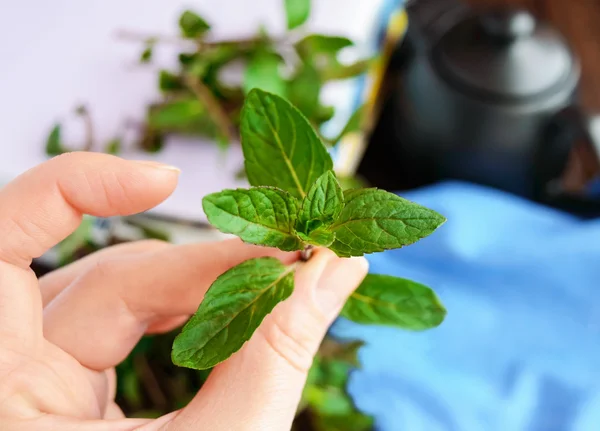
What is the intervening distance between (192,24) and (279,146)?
0.31 meters

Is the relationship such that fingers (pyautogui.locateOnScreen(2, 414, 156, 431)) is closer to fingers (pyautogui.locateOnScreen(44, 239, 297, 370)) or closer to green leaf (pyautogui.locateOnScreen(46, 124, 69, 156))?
fingers (pyautogui.locateOnScreen(44, 239, 297, 370))

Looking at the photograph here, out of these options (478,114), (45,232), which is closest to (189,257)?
(45,232)

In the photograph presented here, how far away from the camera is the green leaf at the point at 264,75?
0.54m

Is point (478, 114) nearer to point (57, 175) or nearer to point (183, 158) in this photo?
point (183, 158)

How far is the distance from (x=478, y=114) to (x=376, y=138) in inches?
7.7

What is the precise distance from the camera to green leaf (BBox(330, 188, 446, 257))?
0.24 m

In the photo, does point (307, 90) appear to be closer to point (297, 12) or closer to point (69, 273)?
point (297, 12)

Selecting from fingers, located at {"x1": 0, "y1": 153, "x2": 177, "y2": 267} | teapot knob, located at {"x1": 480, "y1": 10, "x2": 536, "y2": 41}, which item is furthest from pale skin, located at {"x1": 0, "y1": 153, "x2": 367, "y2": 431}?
teapot knob, located at {"x1": 480, "y1": 10, "x2": 536, "y2": 41}

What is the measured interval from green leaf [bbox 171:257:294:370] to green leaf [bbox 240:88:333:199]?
0.05m

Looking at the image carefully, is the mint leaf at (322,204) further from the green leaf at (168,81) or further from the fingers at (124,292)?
the green leaf at (168,81)

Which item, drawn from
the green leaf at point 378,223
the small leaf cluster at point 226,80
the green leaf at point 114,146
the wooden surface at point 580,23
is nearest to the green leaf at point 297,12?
the small leaf cluster at point 226,80

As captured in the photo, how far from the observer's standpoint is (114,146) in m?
0.60

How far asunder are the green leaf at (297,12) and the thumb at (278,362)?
298 mm

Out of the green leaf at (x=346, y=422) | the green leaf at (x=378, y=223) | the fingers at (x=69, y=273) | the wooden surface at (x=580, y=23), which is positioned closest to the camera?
the green leaf at (x=378, y=223)
